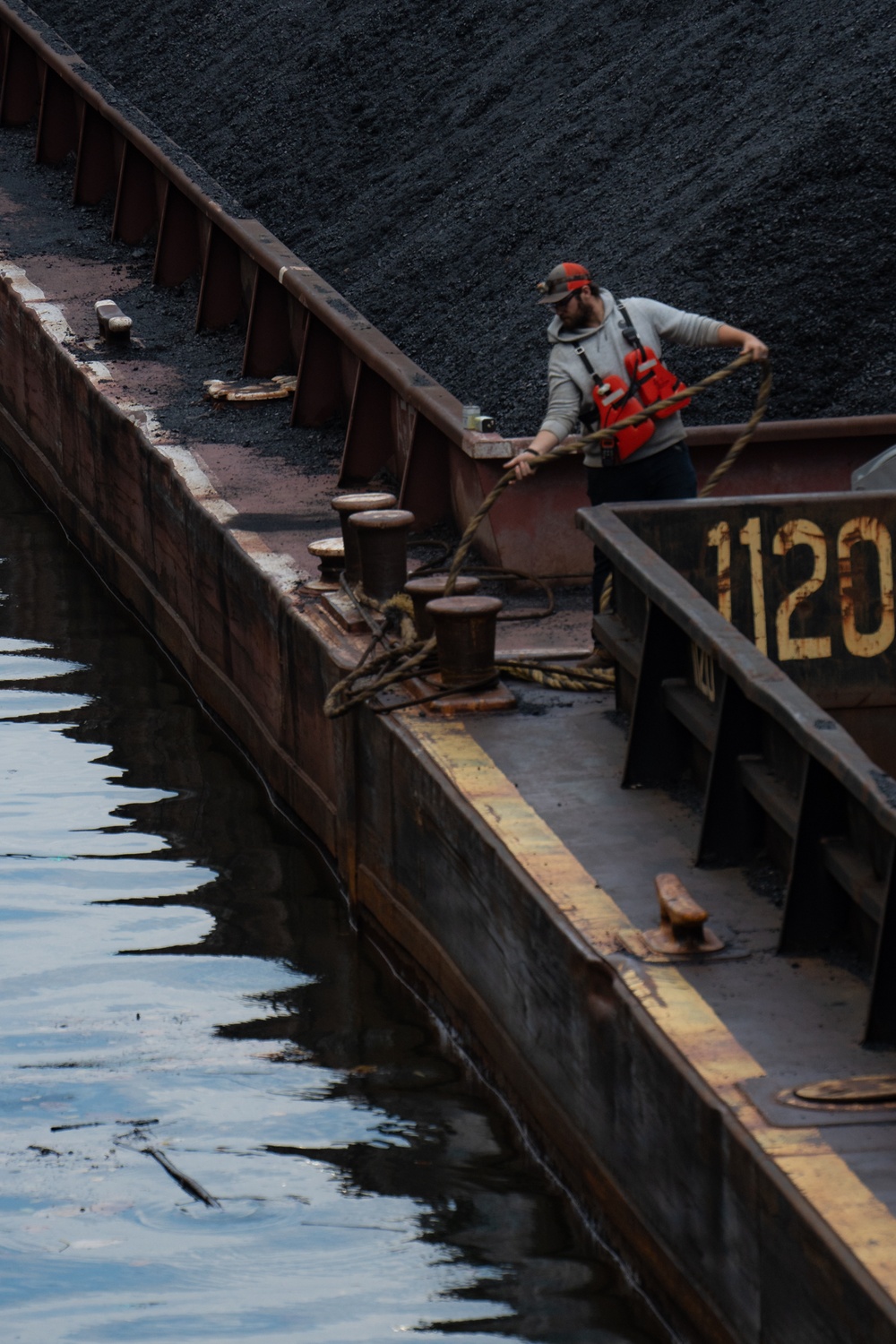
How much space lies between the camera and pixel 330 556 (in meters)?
8.58

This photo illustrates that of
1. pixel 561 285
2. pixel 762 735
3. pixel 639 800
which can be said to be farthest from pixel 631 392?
pixel 762 735

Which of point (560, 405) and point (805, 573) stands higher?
point (560, 405)

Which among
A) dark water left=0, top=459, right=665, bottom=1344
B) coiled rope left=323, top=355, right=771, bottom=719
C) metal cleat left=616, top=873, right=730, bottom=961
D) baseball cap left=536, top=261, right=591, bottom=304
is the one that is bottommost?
dark water left=0, top=459, right=665, bottom=1344

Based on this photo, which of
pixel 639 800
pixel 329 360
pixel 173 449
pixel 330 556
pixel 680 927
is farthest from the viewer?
pixel 329 360

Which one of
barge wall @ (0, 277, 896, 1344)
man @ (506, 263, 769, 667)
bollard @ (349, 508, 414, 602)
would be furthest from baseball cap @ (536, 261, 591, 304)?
barge wall @ (0, 277, 896, 1344)

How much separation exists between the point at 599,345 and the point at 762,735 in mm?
2311

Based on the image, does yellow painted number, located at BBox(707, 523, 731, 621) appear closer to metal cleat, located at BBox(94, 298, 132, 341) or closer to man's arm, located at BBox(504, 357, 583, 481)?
man's arm, located at BBox(504, 357, 583, 481)

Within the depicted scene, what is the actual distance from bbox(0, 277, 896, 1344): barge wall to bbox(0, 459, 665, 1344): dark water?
0.19m

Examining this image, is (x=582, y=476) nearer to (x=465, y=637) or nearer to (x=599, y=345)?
(x=599, y=345)

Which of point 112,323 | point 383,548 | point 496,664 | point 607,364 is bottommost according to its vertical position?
point 496,664

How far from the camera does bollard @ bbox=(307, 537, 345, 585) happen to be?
8.55 m

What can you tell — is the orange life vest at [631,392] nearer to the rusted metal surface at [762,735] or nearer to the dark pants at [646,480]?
the dark pants at [646,480]

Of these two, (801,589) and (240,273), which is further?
(240,273)

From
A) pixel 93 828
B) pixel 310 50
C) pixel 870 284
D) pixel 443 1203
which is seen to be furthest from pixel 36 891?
pixel 310 50
